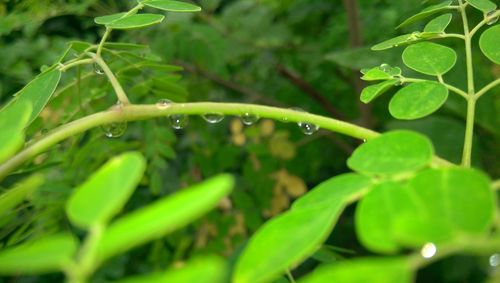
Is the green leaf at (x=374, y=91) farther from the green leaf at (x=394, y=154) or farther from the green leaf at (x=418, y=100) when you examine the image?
the green leaf at (x=394, y=154)

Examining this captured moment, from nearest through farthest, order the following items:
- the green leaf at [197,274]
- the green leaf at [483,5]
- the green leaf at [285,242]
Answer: the green leaf at [197,274] < the green leaf at [285,242] < the green leaf at [483,5]

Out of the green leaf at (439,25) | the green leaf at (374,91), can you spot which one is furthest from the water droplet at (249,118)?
the green leaf at (439,25)

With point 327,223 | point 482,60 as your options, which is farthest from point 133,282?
point 482,60

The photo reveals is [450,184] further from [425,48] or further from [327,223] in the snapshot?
[425,48]

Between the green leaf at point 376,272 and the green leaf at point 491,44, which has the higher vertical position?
the green leaf at point 376,272

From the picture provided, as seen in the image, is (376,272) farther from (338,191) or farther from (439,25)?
(439,25)

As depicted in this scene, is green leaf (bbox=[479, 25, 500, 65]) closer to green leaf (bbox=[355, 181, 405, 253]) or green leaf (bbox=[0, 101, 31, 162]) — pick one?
green leaf (bbox=[355, 181, 405, 253])
